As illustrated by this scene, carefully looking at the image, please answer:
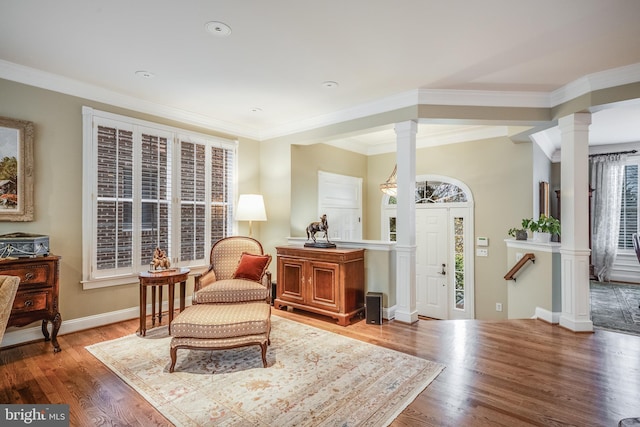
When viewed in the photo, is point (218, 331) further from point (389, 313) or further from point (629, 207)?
point (629, 207)

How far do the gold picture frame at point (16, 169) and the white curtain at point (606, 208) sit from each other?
941 centimetres

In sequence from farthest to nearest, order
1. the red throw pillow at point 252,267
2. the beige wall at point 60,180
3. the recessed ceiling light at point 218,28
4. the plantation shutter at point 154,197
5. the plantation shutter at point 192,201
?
the plantation shutter at point 192,201, the plantation shutter at point 154,197, the red throw pillow at point 252,267, the beige wall at point 60,180, the recessed ceiling light at point 218,28

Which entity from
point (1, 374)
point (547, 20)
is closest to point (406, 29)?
point (547, 20)

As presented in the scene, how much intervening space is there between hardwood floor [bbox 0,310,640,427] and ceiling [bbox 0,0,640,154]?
2700mm

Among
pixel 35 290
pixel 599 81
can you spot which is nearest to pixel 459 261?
pixel 599 81

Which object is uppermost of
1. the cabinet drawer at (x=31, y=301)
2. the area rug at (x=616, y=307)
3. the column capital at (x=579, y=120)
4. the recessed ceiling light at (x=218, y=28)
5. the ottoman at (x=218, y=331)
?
the recessed ceiling light at (x=218, y=28)

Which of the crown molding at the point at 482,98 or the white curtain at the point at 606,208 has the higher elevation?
the crown molding at the point at 482,98

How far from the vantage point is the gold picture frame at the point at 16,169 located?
3.10m

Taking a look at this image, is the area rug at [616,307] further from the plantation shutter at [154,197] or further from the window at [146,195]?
the plantation shutter at [154,197]

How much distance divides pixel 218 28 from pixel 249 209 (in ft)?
8.50

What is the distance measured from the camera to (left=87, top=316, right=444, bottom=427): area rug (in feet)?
6.75

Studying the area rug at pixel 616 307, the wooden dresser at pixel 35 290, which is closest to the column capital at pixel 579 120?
the area rug at pixel 616 307

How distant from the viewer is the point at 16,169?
3.17 metres

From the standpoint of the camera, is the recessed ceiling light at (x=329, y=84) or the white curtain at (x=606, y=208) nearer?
the recessed ceiling light at (x=329, y=84)
